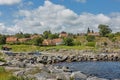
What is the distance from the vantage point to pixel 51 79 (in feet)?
76.8

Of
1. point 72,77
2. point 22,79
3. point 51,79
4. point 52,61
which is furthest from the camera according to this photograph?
point 52,61

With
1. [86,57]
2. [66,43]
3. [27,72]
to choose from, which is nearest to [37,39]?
[66,43]

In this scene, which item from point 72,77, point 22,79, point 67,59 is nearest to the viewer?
point 22,79

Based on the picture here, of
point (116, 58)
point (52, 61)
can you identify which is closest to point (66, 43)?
point (116, 58)

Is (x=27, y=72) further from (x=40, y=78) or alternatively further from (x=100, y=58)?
(x=100, y=58)

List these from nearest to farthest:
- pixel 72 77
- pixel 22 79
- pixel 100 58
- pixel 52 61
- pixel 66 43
Result: pixel 22 79 < pixel 72 77 < pixel 52 61 < pixel 100 58 < pixel 66 43

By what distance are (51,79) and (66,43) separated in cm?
14664

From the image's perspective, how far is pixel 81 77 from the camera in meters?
26.4

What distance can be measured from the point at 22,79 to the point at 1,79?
168 centimetres

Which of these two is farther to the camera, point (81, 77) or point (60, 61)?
point (60, 61)

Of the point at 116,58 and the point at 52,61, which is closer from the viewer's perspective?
the point at 52,61

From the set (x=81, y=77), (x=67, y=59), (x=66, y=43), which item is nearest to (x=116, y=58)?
(x=67, y=59)

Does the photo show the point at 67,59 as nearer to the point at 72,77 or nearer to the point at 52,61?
the point at 52,61

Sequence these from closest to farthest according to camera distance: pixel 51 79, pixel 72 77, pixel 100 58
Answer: pixel 51 79 < pixel 72 77 < pixel 100 58
